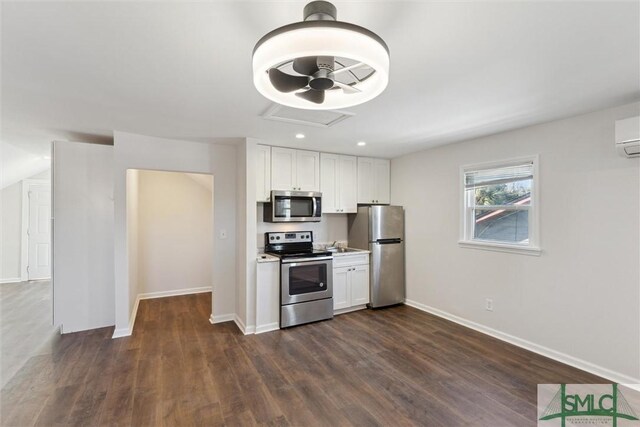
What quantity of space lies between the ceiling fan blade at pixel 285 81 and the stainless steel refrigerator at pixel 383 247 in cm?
318

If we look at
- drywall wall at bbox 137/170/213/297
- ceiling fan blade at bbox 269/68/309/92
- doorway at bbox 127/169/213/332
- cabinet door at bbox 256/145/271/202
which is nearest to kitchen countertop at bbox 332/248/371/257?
cabinet door at bbox 256/145/271/202

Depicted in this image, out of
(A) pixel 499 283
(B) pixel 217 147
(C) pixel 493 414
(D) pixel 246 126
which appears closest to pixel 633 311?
(A) pixel 499 283

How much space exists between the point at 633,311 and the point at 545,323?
711 mm

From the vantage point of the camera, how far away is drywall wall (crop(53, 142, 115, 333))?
3.56 m

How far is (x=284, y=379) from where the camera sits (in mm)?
2641

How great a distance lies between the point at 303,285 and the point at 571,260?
2895mm

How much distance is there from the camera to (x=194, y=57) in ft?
5.93

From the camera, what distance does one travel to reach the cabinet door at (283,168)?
4070 mm

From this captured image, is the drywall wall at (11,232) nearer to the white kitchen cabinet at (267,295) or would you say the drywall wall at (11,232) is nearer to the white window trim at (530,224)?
the white kitchen cabinet at (267,295)

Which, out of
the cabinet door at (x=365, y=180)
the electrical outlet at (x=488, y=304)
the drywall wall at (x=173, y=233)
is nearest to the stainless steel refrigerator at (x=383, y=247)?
the cabinet door at (x=365, y=180)

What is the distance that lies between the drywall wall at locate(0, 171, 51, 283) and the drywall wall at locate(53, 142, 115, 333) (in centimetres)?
381

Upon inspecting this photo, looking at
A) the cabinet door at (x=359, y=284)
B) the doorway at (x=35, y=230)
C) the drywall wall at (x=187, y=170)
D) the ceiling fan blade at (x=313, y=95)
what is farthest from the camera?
the doorway at (x=35, y=230)

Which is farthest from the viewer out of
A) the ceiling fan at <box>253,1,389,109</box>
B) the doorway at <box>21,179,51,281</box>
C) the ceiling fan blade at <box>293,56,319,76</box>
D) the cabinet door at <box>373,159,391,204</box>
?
the doorway at <box>21,179,51,281</box>

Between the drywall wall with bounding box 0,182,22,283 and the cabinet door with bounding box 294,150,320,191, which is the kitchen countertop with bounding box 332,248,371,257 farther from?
the drywall wall with bounding box 0,182,22,283
